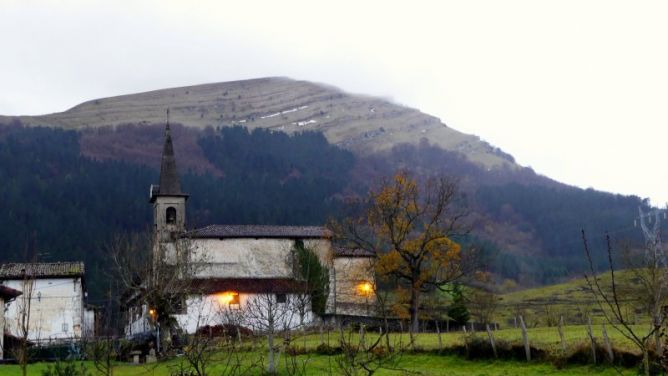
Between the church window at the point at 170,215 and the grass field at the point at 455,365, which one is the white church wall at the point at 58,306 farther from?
the grass field at the point at 455,365

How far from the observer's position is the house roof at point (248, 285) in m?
59.0

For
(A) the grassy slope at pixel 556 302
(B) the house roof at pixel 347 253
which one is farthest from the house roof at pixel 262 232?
(A) the grassy slope at pixel 556 302

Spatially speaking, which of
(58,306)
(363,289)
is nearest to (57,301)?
(58,306)

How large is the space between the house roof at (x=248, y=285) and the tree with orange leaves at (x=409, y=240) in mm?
6972

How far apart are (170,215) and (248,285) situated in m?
11.8

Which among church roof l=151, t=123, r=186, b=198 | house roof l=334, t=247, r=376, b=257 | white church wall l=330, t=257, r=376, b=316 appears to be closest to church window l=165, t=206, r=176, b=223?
church roof l=151, t=123, r=186, b=198

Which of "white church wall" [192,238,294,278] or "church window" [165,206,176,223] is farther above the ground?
"church window" [165,206,176,223]

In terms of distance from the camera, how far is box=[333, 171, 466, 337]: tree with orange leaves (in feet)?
171

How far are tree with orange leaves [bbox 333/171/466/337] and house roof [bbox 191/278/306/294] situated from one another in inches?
274

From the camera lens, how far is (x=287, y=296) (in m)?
59.3

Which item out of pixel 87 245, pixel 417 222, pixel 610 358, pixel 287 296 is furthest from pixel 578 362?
pixel 87 245

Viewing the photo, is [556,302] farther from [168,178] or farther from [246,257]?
[168,178]

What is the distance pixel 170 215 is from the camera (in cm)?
6856

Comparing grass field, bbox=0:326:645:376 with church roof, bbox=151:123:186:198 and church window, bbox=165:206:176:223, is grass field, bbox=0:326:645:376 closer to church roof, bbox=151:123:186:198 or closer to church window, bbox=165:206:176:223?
church window, bbox=165:206:176:223
